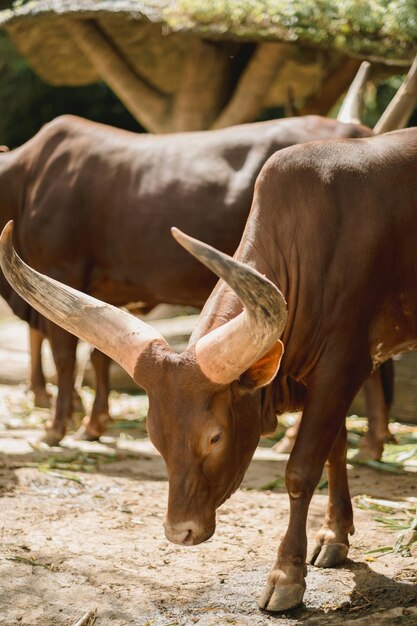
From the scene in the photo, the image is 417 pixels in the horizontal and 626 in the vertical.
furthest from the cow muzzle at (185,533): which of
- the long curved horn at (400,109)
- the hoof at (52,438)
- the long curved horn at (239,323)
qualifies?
the long curved horn at (400,109)

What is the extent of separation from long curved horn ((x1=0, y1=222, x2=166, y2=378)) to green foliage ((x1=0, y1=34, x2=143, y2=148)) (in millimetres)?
12363

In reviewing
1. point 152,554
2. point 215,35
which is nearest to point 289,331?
point 152,554

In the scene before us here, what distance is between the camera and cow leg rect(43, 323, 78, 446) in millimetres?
7461

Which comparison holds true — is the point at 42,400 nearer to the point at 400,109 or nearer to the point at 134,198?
the point at 134,198

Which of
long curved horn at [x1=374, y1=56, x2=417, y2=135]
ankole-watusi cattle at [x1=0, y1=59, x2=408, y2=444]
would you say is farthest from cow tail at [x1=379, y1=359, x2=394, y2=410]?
long curved horn at [x1=374, y1=56, x2=417, y2=135]

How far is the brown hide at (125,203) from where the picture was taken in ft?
22.5

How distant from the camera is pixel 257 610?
4168 mm

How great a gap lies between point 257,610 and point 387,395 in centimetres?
325

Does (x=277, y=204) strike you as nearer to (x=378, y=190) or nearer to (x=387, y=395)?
(x=378, y=190)

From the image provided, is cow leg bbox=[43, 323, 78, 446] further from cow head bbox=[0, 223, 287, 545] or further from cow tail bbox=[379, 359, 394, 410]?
cow head bbox=[0, 223, 287, 545]

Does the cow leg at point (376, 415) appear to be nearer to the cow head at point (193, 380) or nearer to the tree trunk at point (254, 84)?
the cow head at point (193, 380)

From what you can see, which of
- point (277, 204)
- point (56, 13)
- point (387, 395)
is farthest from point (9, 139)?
point (277, 204)

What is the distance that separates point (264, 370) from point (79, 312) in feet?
2.74

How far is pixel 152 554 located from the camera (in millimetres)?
4926
